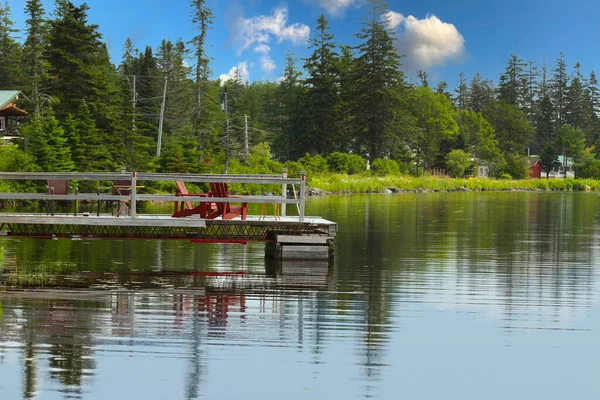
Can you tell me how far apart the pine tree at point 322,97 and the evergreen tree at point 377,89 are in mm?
2955

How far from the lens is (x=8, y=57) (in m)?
87.5

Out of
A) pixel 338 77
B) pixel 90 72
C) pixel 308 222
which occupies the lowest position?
pixel 308 222

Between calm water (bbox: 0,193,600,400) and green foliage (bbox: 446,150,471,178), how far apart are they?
78.9 m

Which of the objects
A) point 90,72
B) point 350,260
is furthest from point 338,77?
point 350,260

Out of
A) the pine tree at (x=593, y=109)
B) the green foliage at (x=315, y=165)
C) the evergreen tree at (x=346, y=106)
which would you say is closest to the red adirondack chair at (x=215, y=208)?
the green foliage at (x=315, y=165)

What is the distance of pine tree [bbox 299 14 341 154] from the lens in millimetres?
92125

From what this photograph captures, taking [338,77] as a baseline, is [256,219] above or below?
below

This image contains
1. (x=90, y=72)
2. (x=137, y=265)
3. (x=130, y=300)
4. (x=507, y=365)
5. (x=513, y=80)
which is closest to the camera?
(x=507, y=365)

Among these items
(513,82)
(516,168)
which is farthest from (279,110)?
(513,82)

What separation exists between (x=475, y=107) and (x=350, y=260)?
135120 millimetres

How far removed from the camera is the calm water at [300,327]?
26.0 ft

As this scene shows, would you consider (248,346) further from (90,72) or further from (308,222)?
(90,72)

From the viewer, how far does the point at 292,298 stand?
1273 cm

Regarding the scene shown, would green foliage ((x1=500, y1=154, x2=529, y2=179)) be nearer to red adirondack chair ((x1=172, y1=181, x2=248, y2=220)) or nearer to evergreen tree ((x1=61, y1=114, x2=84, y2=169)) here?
evergreen tree ((x1=61, y1=114, x2=84, y2=169))
